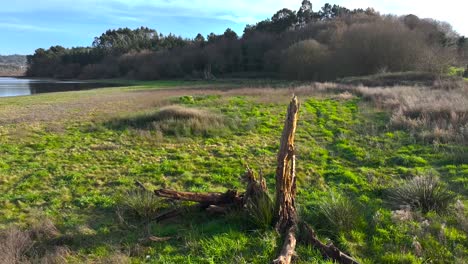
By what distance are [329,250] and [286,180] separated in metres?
1.30

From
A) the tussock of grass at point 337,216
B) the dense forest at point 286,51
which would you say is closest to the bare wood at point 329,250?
the tussock of grass at point 337,216

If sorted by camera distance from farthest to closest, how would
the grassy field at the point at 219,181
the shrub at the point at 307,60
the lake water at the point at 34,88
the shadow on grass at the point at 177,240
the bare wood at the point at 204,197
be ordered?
the shrub at the point at 307,60, the lake water at the point at 34,88, the bare wood at the point at 204,197, the grassy field at the point at 219,181, the shadow on grass at the point at 177,240

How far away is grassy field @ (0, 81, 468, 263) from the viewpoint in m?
5.34

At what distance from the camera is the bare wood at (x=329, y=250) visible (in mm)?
4875

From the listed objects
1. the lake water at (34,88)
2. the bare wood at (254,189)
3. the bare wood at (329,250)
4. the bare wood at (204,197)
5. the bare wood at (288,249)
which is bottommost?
the lake water at (34,88)

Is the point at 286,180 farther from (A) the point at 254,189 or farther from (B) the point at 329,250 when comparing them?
(B) the point at 329,250

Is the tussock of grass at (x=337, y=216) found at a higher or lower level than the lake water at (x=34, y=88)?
higher

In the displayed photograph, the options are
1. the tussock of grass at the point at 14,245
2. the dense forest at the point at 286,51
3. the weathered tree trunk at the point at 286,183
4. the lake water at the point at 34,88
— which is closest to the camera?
the tussock of grass at the point at 14,245

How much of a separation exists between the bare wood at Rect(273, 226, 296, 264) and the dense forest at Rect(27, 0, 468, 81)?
1656 inches

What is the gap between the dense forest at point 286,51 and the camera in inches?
1857

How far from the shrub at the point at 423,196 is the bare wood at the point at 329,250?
7.37 feet

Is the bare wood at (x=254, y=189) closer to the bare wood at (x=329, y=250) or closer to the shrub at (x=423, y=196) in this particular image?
the bare wood at (x=329, y=250)

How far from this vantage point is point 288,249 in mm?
4934

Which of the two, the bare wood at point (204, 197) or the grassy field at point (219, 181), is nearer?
the grassy field at point (219, 181)
